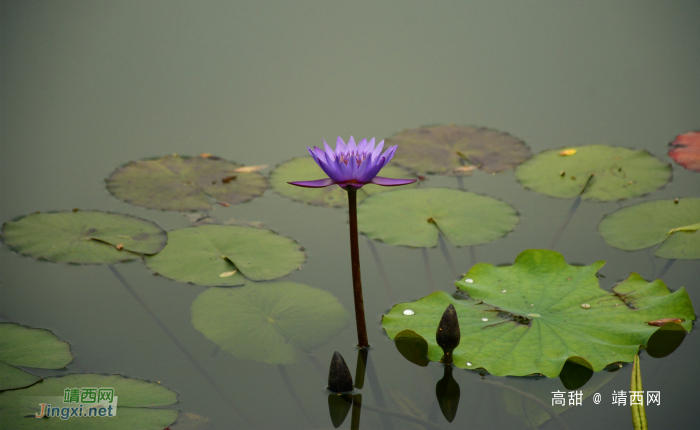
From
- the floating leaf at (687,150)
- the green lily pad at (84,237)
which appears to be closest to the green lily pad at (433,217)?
the green lily pad at (84,237)

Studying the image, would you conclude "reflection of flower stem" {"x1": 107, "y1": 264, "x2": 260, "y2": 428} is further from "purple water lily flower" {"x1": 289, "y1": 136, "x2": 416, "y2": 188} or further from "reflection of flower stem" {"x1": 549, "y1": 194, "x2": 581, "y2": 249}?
"reflection of flower stem" {"x1": 549, "y1": 194, "x2": 581, "y2": 249}

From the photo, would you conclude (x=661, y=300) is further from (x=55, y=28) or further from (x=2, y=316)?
(x=55, y=28)

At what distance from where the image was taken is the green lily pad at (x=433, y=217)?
2.29 meters

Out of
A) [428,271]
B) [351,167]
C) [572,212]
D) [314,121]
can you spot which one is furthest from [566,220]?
[314,121]

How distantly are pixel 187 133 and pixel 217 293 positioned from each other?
155 cm

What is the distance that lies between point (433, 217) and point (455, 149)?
0.69 meters

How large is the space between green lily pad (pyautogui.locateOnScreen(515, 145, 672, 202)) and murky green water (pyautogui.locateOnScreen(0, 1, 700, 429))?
2.8 inches

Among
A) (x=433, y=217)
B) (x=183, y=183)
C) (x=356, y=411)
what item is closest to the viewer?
(x=356, y=411)

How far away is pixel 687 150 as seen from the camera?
2852 mm

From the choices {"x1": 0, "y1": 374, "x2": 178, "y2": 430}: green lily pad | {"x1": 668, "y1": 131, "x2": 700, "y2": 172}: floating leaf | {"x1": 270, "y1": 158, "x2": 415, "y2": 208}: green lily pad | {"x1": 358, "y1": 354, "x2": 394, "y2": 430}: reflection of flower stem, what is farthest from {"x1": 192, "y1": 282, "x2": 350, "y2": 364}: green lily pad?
{"x1": 668, "y1": 131, "x2": 700, "y2": 172}: floating leaf

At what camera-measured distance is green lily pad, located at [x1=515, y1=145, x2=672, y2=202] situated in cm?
255

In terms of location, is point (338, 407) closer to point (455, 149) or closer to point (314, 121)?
point (455, 149)

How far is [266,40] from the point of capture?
4.38m

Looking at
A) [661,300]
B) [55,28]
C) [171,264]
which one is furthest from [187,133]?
[661,300]
